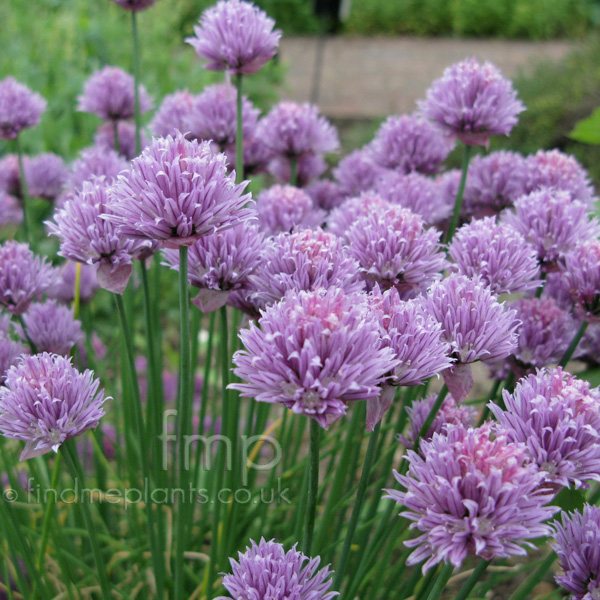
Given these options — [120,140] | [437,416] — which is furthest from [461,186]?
[120,140]

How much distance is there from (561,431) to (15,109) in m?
1.09

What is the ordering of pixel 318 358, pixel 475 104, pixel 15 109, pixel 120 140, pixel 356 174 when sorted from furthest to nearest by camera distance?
pixel 120 140, pixel 356 174, pixel 15 109, pixel 475 104, pixel 318 358

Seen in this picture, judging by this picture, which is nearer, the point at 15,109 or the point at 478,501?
the point at 478,501

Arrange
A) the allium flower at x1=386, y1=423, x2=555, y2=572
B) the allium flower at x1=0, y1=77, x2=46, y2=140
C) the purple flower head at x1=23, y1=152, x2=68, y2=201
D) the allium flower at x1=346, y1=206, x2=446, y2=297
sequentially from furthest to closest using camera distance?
the purple flower head at x1=23, y1=152, x2=68, y2=201 < the allium flower at x1=0, y1=77, x2=46, y2=140 < the allium flower at x1=346, y1=206, x2=446, y2=297 < the allium flower at x1=386, y1=423, x2=555, y2=572

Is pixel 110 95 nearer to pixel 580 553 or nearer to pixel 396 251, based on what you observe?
pixel 396 251

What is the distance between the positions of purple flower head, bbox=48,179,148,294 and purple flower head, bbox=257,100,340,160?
464 mm

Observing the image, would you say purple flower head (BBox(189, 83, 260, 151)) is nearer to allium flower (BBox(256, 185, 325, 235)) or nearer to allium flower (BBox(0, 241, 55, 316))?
allium flower (BBox(256, 185, 325, 235))

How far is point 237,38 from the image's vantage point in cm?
97

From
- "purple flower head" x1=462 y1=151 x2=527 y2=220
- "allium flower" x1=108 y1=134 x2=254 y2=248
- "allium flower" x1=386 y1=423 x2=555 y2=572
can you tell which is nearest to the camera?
"allium flower" x1=386 y1=423 x2=555 y2=572

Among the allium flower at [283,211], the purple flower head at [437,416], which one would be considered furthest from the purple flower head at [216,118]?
the purple flower head at [437,416]

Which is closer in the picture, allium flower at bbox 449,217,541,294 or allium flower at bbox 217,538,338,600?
allium flower at bbox 217,538,338,600

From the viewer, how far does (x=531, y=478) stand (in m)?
0.53

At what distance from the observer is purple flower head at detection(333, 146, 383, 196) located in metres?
1.33

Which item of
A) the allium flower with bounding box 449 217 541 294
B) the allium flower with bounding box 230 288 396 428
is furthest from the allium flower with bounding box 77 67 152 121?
the allium flower with bounding box 230 288 396 428
